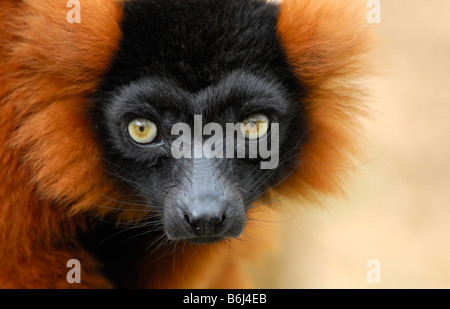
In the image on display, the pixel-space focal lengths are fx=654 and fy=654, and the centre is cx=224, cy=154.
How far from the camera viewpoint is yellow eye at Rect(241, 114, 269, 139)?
3.48 metres

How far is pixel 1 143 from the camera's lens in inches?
137

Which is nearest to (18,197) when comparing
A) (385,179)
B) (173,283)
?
(173,283)

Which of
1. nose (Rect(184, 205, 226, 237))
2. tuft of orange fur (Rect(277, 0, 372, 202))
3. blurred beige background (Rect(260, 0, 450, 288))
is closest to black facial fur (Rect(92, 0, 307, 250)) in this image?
nose (Rect(184, 205, 226, 237))

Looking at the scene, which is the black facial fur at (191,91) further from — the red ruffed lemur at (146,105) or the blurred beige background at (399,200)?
the blurred beige background at (399,200)

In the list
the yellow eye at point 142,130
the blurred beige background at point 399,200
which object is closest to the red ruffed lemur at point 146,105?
the yellow eye at point 142,130

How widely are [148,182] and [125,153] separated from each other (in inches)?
8.0

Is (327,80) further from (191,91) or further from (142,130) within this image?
(142,130)

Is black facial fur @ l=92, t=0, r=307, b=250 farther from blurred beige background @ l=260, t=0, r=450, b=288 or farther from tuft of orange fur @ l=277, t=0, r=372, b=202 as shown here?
Answer: blurred beige background @ l=260, t=0, r=450, b=288

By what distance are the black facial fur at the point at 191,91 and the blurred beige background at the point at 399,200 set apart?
2938 mm

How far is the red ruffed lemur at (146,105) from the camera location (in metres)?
3.36

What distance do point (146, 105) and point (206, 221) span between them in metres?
0.70

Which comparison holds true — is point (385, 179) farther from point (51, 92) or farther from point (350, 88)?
point (51, 92)

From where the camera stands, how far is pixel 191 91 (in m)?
3.38

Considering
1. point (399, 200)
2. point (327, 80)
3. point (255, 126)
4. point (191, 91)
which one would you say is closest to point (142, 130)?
point (191, 91)
